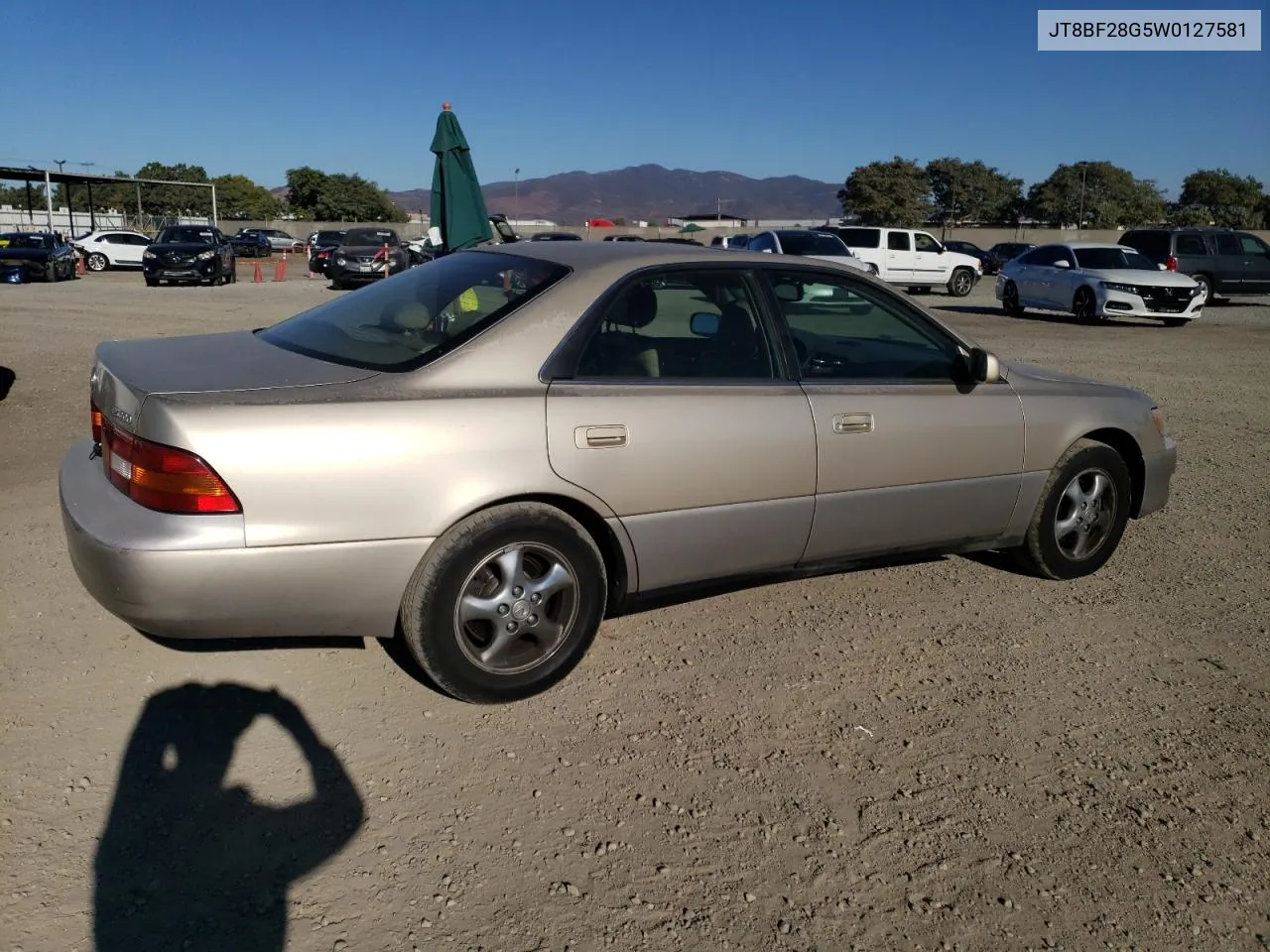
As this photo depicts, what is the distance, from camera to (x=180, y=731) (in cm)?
334

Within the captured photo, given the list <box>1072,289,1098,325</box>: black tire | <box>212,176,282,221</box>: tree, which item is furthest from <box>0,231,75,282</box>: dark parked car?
<box>212,176,282,221</box>: tree

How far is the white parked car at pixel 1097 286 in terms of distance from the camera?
18781 mm

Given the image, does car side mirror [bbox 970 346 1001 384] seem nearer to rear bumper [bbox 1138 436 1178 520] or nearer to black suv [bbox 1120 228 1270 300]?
rear bumper [bbox 1138 436 1178 520]

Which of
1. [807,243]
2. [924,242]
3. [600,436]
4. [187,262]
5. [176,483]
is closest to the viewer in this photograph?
[176,483]

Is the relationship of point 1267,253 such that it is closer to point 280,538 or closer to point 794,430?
point 794,430

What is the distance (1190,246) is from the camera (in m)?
23.3

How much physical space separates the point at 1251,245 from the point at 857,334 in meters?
24.0

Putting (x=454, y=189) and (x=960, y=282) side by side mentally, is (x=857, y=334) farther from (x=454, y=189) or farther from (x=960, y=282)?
(x=960, y=282)

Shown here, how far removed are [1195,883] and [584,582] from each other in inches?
78.2

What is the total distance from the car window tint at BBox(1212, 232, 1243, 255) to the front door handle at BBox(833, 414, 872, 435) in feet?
76.6

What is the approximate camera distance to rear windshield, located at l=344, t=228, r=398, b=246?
28.7 m

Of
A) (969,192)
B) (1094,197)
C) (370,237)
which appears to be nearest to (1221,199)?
(1094,197)

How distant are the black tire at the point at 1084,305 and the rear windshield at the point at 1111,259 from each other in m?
0.61

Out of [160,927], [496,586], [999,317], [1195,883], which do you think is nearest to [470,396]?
[496,586]
